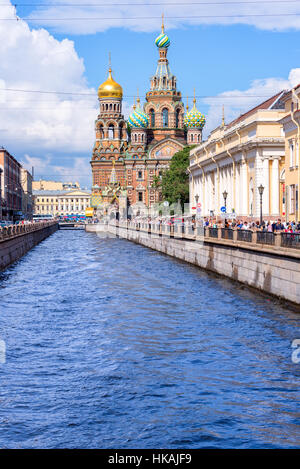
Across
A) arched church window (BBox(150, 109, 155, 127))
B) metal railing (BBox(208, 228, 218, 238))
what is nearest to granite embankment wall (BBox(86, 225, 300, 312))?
metal railing (BBox(208, 228, 218, 238))

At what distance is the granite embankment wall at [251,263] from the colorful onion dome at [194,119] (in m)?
98.2

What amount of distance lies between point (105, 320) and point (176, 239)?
29.8 metres

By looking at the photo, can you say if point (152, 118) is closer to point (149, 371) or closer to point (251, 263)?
point (251, 263)

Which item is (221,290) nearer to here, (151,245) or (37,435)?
(37,435)

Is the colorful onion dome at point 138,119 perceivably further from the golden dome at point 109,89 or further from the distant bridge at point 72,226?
the distant bridge at point 72,226

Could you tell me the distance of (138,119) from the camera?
485 feet

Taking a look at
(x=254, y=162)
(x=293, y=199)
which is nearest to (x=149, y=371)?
(x=293, y=199)

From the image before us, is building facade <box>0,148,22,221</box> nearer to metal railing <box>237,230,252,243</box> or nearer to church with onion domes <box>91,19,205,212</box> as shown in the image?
church with onion domes <box>91,19,205,212</box>

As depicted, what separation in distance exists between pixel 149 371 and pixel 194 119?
134 m

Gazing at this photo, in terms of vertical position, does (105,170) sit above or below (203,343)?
above

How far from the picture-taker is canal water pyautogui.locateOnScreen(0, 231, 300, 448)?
12703 mm

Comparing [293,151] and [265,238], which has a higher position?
[293,151]
